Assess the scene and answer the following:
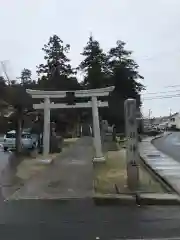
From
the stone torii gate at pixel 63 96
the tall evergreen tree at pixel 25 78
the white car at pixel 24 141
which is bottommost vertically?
the white car at pixel 24 141

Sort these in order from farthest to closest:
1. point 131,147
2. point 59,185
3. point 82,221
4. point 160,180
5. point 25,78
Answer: point 25,78, point 160,180, point 59,185, point 131,147, point 82,221

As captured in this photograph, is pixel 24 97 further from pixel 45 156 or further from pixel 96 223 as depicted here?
pixel 96 223

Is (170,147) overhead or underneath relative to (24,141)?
underneath

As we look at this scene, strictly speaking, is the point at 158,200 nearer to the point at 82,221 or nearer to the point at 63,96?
the point at 82,221

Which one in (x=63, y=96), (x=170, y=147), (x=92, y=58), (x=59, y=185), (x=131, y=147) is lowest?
(x=59, y=185)

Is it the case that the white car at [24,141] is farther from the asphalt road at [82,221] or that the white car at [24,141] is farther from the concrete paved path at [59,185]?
the asphalt road at [82,221]

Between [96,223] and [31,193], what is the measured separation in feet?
15.5

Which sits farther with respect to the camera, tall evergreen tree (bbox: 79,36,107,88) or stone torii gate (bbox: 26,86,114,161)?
tall evergreen tree (bbox: 79,36,107,88)

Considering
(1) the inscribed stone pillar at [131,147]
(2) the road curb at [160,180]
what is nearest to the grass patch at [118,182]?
(2) the road curb at [160,180]

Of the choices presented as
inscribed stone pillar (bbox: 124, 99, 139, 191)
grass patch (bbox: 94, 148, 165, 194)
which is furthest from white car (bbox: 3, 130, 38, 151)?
inscribed stone pillar (bbox: 124, 99, 139, 191)

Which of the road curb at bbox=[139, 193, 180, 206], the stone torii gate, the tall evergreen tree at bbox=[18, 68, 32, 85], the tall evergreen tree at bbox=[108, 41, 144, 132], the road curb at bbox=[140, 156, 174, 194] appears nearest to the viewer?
the road curb at bbox=[139, 193, 180, 206]

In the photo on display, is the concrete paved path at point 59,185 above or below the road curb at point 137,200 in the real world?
above

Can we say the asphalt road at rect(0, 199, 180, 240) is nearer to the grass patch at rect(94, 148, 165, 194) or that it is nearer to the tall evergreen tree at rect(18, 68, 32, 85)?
the grass patch at rect(94, 148, 165, 194)

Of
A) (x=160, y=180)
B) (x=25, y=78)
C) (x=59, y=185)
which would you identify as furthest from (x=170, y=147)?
(x=59, y=185)
